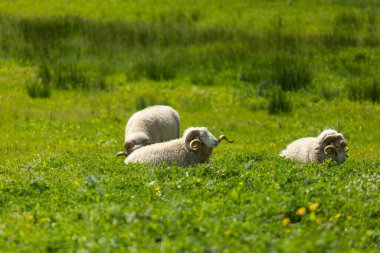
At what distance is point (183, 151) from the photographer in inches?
457

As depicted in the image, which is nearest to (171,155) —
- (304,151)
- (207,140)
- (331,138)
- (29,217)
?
(207,140)

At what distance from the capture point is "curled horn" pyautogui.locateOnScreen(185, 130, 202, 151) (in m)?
11.4

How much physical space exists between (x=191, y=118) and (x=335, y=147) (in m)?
7.30

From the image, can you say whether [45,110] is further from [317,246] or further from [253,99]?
[317,246]

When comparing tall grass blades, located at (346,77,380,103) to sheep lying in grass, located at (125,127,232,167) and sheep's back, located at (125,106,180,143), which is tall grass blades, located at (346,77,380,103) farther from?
sheep lying in grass, located at (125,127,232,167)

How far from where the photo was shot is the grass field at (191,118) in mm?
6656

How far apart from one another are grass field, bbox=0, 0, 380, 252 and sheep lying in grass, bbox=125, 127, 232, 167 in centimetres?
A: 53

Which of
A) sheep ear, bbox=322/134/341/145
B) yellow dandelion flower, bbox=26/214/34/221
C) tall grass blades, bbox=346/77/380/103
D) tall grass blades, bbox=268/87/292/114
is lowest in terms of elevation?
tall grass blades, bbox=268/87/292/114

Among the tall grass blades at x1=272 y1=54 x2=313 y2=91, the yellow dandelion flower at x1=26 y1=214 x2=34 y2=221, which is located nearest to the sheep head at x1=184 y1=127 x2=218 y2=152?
the yellow dandelion flower at x1=26 y1=214 x2=34 y2=221

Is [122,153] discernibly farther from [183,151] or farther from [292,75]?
[292,75]

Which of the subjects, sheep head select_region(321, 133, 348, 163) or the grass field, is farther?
sheep head select_region(321, 133, 348, 163)

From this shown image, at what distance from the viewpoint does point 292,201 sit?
7203 mm

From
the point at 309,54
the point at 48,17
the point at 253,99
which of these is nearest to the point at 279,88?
the point at 253,99

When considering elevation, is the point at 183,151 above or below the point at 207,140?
below
